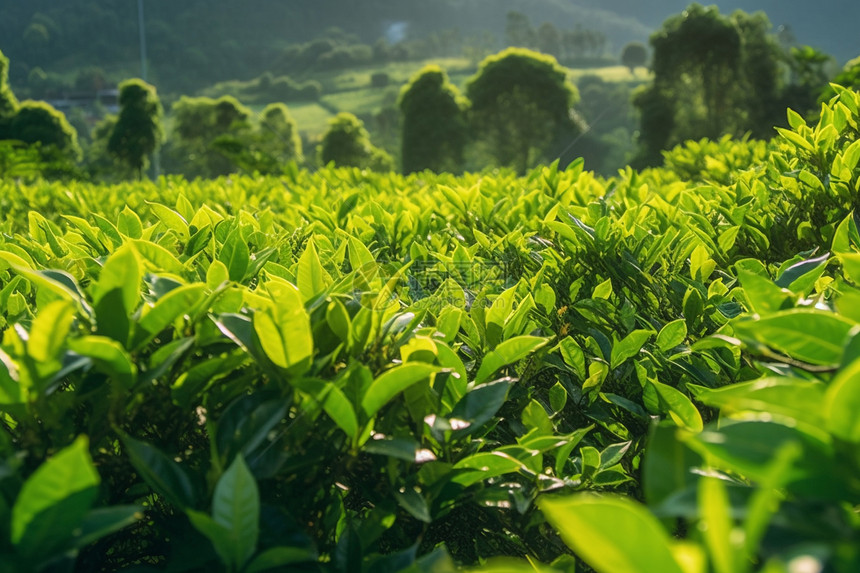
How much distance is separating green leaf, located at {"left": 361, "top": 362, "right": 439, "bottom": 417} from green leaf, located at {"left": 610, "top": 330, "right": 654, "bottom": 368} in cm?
83

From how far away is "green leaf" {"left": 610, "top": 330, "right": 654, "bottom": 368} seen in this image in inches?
69.2

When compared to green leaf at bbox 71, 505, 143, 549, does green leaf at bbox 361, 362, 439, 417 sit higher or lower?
higher

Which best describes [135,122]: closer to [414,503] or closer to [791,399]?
[414,503]

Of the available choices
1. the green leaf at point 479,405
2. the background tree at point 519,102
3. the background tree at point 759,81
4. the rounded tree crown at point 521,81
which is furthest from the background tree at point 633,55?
the green leaf at point 479,405

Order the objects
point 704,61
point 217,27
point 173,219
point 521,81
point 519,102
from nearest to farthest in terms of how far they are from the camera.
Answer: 1. point 173,219
2. point 704,61
3. point 521,81
4. point 519,102
5. point 217,27

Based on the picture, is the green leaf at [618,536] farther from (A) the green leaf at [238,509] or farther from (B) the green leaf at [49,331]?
(B) the green leaf at [49,331]

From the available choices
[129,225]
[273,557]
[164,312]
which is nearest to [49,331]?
[164,312]

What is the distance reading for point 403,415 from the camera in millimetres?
1238

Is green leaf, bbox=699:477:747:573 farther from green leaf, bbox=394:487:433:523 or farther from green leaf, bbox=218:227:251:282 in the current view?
green leaf, bbox=218:227:251:282

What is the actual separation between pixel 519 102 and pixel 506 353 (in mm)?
50316

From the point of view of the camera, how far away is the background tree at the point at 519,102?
48406mm

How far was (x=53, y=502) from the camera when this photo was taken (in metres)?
0.80

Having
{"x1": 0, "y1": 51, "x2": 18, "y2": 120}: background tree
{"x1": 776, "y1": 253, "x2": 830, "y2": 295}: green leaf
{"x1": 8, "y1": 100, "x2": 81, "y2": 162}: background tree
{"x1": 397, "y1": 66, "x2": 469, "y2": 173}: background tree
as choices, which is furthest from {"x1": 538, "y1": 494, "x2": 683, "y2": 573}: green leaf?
{"x1": 0, "y1": 51, "x2": 18, "y2": 120}: background tree

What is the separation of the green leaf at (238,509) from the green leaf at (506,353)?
0.59 m
